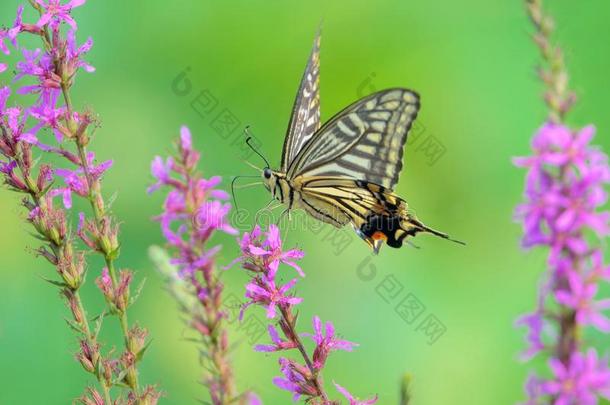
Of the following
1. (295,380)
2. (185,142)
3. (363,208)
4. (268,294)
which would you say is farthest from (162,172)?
(363,208)

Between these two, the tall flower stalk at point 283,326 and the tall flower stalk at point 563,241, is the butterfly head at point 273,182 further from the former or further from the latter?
the tall flower stalk at point 563,241

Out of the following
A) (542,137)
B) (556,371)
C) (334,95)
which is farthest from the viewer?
(334,95)

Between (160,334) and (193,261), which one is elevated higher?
(160,334)

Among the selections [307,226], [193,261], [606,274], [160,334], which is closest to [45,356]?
[160,334]

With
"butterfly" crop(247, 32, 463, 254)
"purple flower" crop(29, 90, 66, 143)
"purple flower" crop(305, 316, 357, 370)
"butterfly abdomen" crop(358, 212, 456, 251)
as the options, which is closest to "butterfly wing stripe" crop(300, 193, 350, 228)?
"butterfly" crop(247, 32, 463, 254)

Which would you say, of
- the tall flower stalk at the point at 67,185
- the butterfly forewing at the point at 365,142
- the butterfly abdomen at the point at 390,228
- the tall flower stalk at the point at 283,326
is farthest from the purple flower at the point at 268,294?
the butterfly abdomen at the point at 390,228

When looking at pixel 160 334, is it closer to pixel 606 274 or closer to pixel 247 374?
pixel 247 374

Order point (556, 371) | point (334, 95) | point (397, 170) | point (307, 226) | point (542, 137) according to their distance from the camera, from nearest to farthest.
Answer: point (556, 371), point (542, 137), point (397, 170), point (307, 226), point (334, 95)
